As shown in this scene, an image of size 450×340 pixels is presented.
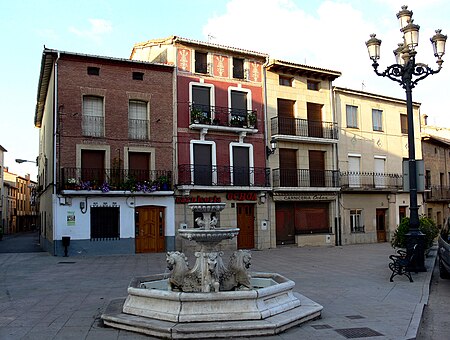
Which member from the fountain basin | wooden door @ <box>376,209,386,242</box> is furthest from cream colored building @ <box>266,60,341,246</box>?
the fountain basin

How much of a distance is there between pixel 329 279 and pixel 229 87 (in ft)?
45.2

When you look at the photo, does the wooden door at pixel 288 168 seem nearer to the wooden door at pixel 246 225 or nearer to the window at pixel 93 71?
the wooden door at pixel 246 225

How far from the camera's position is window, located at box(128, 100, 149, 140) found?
21547 mm

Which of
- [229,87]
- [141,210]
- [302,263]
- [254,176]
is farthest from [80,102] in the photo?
[302,263]

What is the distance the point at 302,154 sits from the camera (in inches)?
992

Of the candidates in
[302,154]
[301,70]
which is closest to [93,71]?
[301,70]

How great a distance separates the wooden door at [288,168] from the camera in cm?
2447

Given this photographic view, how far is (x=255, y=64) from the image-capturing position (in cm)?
2441

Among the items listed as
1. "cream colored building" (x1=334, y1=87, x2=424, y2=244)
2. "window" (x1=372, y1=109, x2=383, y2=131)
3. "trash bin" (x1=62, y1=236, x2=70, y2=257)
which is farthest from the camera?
"window" (x1=372, y1=109, x2=383, y2=131)

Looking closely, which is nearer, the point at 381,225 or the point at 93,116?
the point at 93,116

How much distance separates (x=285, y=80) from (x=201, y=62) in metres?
5.20

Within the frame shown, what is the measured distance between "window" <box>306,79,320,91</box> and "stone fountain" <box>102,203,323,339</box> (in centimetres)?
1943

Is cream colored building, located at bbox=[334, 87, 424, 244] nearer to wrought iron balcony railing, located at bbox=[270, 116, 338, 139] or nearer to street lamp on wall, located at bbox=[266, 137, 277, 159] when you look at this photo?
wrought iron balcony railing, located at bbox=[270, 116, 338, 139]

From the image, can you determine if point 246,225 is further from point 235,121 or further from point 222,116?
point 222,116
